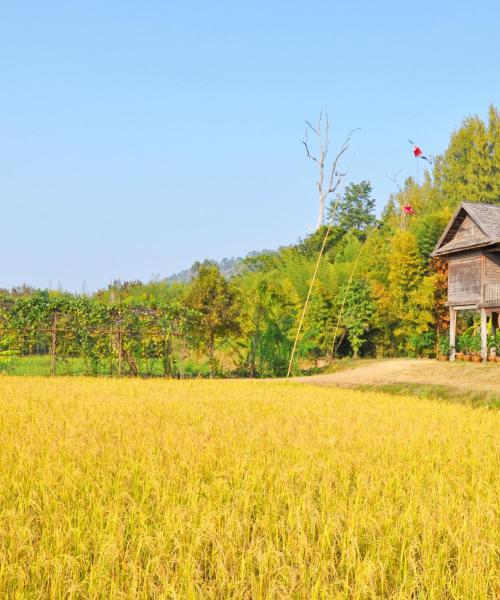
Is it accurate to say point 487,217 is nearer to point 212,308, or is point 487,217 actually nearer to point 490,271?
point 490,271

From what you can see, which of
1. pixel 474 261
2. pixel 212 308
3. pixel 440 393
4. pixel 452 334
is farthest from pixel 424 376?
pixel 212 308

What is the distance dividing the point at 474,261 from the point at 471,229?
1.44m

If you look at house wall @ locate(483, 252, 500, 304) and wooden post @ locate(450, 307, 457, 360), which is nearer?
house wall @ locate(483, 252, 500, 304)

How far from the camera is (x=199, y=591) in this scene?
246 cm

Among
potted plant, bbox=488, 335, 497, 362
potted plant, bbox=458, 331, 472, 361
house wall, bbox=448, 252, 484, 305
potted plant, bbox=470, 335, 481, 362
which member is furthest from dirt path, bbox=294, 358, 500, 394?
house wall, bbox=448, 252, 484, 305

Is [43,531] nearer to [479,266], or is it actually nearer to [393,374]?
[393,374]

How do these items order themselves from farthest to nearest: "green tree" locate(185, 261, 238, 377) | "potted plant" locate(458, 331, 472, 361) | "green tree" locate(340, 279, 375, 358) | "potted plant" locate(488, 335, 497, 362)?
1. "green tree" locate(340, 279, 375, 358)
2. "potted plant" locate(458, 331, 472, 361)
3. "potted plant" locate(488, 335, 497, 362)
4. "green tree" locate(185, 261, 238, 377)

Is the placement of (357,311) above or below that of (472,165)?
below

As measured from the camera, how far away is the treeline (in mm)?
17422

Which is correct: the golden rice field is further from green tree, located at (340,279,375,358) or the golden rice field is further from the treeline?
green tree, located at (340,279,375,358)

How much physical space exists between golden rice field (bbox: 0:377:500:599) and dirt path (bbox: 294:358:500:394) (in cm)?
908

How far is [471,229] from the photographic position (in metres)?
23.5

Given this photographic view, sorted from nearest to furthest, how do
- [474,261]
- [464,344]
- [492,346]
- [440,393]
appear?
[440,393] < [492,346] < [474,261] < [464,344]

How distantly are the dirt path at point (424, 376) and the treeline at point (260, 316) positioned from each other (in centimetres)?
159
